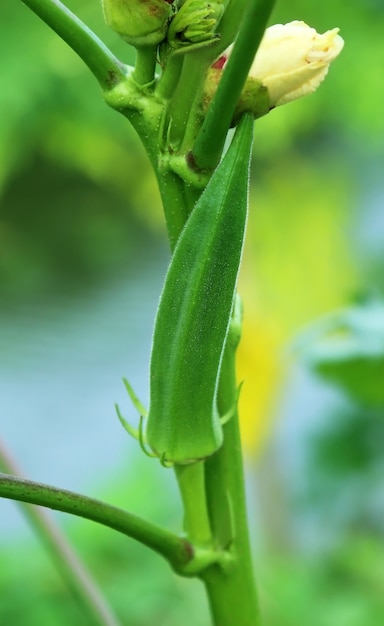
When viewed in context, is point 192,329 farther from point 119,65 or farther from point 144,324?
point 144,324

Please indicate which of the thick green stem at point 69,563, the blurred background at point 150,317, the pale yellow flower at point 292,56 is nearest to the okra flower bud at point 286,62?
the pale yellow flower at point 292,56

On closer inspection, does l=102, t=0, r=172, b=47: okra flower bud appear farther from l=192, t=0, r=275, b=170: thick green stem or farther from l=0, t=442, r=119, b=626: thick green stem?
l=0, t=442, r=119, b=626: thick green stem

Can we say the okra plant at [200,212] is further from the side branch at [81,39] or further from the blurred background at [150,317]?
the blurred background at [150,317]

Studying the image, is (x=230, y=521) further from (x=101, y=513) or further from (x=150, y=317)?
(x=150, y=317)

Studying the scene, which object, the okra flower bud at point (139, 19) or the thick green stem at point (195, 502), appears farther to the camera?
the thick green stem at point (195, 502)

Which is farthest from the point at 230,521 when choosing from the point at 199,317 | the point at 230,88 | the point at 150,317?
the point at 150,317

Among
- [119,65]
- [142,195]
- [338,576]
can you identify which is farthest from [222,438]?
[142,195]
